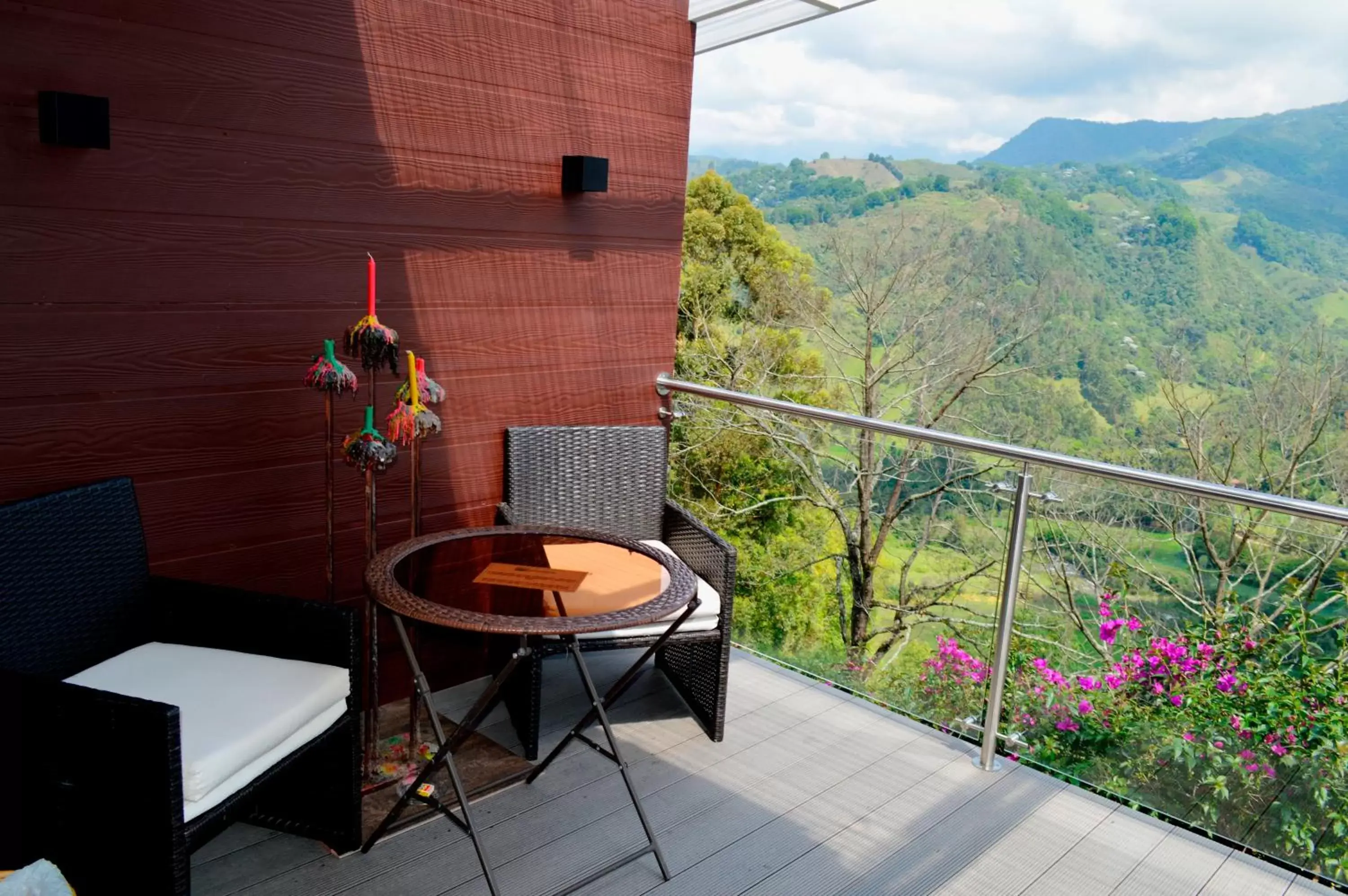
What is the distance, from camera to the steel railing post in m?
3.27

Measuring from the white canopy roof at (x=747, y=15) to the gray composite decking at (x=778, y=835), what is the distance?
2753 mm

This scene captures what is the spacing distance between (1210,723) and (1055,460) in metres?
0.86

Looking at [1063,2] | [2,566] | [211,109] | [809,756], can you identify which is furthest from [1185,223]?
[2,566]

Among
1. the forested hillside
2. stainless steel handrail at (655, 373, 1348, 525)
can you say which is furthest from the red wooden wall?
the forested hillside

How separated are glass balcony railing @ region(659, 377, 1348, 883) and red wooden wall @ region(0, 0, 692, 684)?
0.82 metres

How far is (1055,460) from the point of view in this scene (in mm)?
3043

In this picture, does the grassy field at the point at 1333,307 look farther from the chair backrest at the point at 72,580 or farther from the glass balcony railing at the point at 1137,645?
the chair backrest at the point at 72,580

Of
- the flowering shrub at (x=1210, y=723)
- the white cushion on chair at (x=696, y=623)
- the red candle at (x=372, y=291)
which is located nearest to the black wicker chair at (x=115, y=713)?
the red candle at (x=372, y=291)

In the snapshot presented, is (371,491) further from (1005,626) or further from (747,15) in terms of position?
(747,15)

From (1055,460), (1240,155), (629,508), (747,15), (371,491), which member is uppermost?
(1240,155)

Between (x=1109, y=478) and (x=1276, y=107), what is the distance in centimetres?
1280

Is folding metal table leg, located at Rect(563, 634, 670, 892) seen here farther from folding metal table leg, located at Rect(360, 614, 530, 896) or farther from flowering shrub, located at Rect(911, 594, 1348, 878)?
flowering shrub, located at Rect(911, 594, 1348, 878)

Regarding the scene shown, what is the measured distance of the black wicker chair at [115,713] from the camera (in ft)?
6.29

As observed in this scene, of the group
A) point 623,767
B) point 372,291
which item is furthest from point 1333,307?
point 372,291
